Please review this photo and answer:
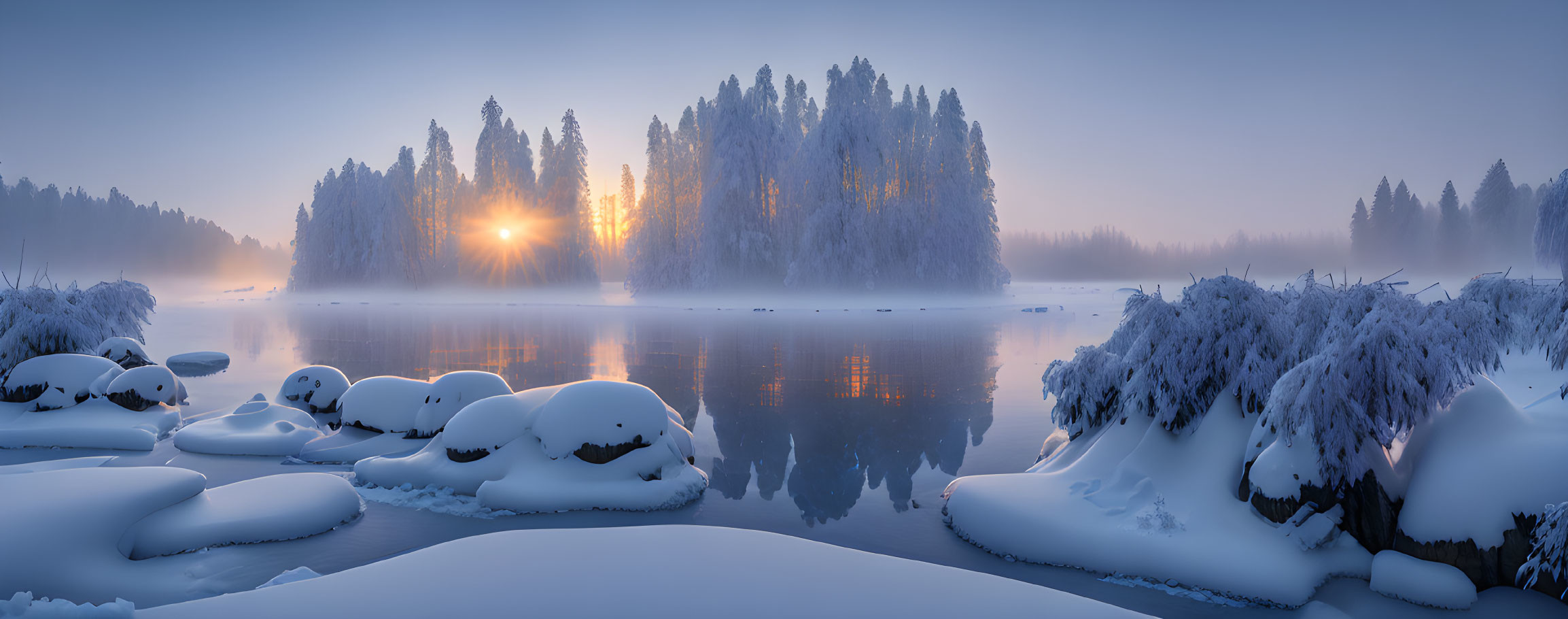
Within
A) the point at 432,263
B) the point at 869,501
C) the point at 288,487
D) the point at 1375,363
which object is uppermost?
the point at 432,263

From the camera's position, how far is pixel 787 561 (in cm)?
547

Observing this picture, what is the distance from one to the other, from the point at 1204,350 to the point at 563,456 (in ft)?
28.3

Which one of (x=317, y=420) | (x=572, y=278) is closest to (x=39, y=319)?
(x=317, y=420)

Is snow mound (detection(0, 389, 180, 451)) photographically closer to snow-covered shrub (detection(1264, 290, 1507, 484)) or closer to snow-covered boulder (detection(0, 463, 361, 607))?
snow-covered boulder (detection(0, 463, 361, 607))

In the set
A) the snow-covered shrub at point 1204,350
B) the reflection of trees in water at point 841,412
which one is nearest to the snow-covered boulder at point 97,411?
the reflection of trees in water at point 841,412

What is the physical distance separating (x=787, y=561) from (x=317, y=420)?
1271cm

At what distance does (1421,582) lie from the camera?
6090mm

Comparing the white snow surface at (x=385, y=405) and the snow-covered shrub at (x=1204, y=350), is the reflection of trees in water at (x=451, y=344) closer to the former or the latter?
the white snow surface at (x=385, y=405)

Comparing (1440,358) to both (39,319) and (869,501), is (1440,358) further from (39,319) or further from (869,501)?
(39,319)

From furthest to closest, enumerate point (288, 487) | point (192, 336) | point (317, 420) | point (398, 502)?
1. point (192, 336)
2. point (317, 420)
3. point (398, 502)
4. point (288, 487)

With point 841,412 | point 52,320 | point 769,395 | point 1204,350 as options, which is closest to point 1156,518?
point 1204,350

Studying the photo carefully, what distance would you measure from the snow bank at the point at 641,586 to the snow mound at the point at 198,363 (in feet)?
72.5

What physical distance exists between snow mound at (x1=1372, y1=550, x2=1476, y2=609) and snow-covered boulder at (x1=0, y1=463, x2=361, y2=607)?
10.5m

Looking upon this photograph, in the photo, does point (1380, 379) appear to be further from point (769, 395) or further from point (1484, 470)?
point (769, 395)
